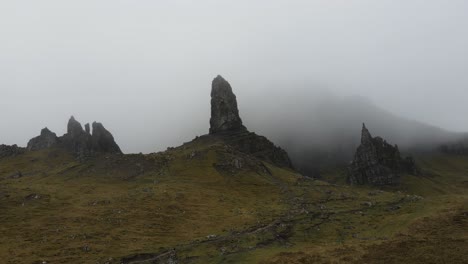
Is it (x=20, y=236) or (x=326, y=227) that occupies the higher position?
(x=20, y=236)

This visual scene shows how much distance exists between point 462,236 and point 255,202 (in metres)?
68.1

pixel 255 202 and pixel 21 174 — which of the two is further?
pixel 21 174

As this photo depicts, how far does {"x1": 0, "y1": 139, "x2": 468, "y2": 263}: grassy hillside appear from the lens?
68.5 meters

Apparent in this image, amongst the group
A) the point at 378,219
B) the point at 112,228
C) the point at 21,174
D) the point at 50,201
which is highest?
the point at 21,174

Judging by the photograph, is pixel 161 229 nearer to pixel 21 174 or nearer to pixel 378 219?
pixel 378 219

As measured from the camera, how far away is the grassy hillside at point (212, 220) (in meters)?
68.5

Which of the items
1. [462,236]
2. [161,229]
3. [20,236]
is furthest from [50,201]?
[462,236]

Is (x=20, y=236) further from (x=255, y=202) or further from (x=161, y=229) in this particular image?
(x=255, y=202)

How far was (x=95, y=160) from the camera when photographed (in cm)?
17462

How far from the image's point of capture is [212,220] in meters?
101

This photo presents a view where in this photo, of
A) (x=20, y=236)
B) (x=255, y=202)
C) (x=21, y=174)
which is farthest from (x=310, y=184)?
(x=21, y=174)

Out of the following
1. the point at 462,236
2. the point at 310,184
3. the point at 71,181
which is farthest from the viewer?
the point at 310,184

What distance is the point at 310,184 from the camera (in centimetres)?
16062

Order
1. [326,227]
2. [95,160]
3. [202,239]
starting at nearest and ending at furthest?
[202,239] → [326,227] → [95,160]
